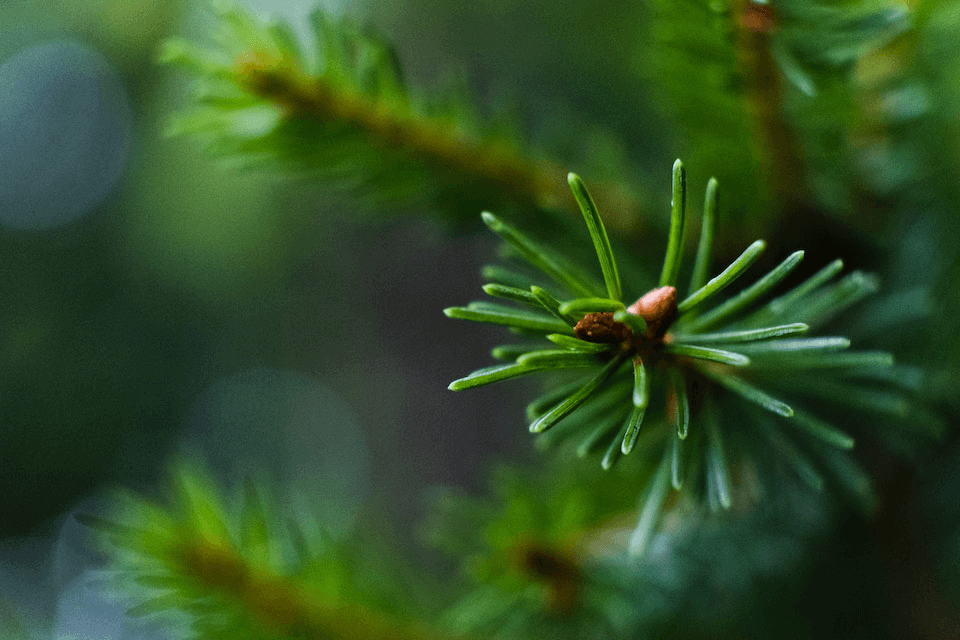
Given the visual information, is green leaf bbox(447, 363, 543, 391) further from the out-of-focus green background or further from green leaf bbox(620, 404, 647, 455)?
the out-of-focus green background

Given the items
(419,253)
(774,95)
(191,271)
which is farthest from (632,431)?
(419,253)

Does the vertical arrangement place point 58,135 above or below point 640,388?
above

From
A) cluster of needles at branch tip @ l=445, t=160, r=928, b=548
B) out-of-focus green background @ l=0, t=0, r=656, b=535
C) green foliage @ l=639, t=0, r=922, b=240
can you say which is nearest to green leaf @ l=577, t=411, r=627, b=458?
cluster of needles at branch tip @ l=445, t=160, r=928, b=548

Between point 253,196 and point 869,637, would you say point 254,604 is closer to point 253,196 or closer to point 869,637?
point 869,637

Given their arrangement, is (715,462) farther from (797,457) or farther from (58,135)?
(58,135)

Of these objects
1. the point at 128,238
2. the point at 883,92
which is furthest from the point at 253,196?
the point at 883,92

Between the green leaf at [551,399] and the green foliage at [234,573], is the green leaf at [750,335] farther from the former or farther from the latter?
the green foliage at [234,573]

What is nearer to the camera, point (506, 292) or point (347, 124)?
point (506, 292)
